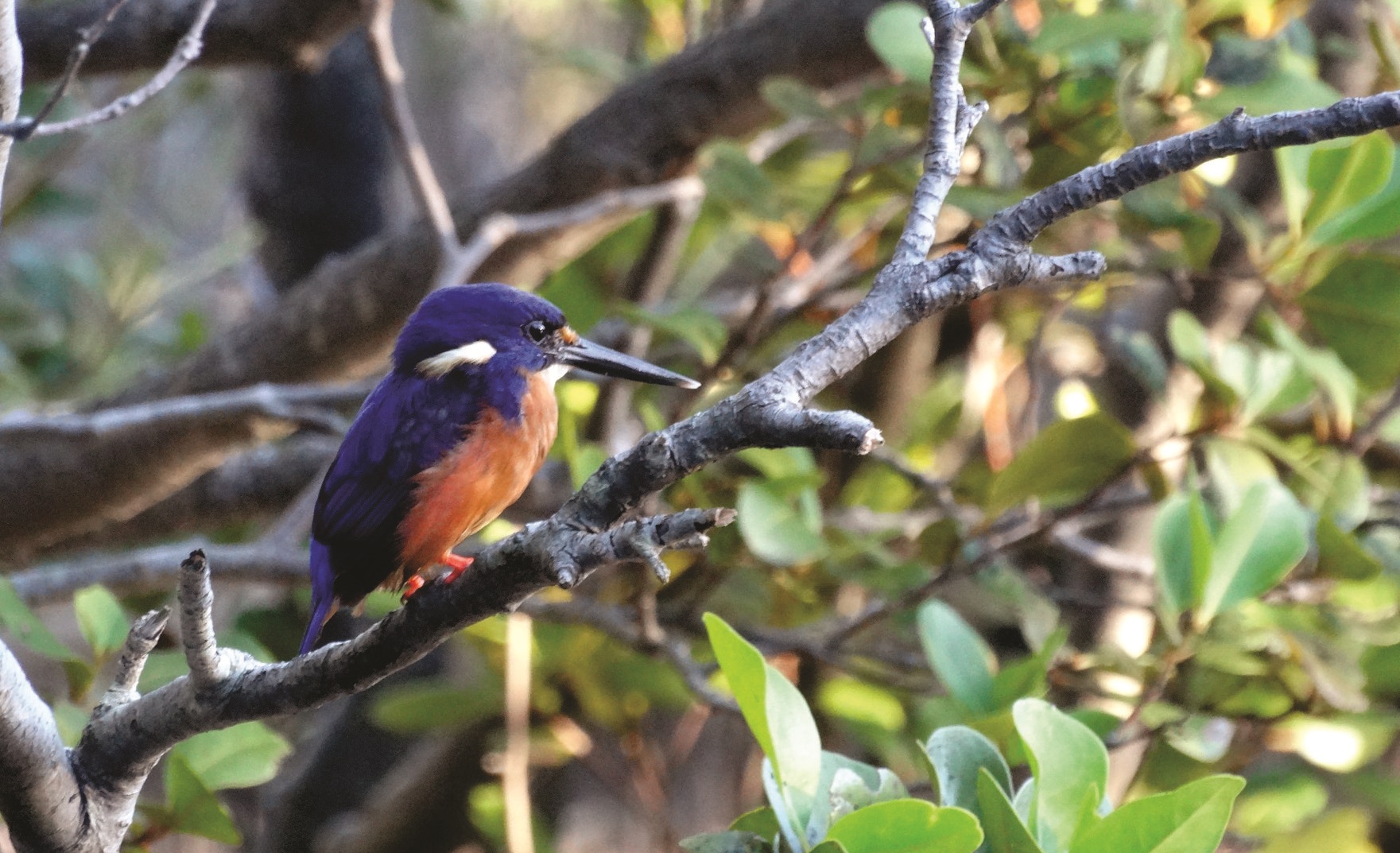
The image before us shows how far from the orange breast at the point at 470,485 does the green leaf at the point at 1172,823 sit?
A: 0.85m

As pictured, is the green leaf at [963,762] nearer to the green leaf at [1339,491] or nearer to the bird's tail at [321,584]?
the bird's tail at [321,584]

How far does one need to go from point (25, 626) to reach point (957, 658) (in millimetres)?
1270

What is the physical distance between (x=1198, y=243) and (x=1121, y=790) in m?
1.06

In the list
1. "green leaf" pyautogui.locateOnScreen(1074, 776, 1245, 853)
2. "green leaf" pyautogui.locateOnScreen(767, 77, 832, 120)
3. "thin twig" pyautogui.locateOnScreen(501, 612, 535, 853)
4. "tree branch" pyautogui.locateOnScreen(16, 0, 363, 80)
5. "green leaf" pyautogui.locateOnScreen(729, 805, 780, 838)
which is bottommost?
"thin twig" pyautogui.locateOnScreen(501, 612, 535, 853)

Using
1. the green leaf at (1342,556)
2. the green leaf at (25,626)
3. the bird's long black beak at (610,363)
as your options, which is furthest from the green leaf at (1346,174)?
the green leaf at (25,626)

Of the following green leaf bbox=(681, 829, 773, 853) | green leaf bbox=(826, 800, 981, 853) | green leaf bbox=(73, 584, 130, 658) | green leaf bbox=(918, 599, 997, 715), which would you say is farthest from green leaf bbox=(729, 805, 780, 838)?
green leaf bbox=(73, 584, 130, 658)

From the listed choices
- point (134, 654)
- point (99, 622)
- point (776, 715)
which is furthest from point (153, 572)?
point (776, 715)

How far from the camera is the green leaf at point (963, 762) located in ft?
4.42

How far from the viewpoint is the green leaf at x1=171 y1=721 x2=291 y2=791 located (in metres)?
1.67

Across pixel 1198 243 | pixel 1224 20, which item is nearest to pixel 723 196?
pixel 1198 243

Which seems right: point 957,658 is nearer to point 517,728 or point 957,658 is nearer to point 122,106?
point 517,728

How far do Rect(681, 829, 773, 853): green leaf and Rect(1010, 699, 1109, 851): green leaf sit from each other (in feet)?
0.89

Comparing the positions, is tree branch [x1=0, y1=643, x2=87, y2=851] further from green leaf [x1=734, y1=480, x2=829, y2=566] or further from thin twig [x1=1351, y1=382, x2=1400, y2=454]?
thin twig [x1=1351, y1=382, x2=1400, y2=454]

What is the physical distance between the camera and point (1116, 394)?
283 cm
